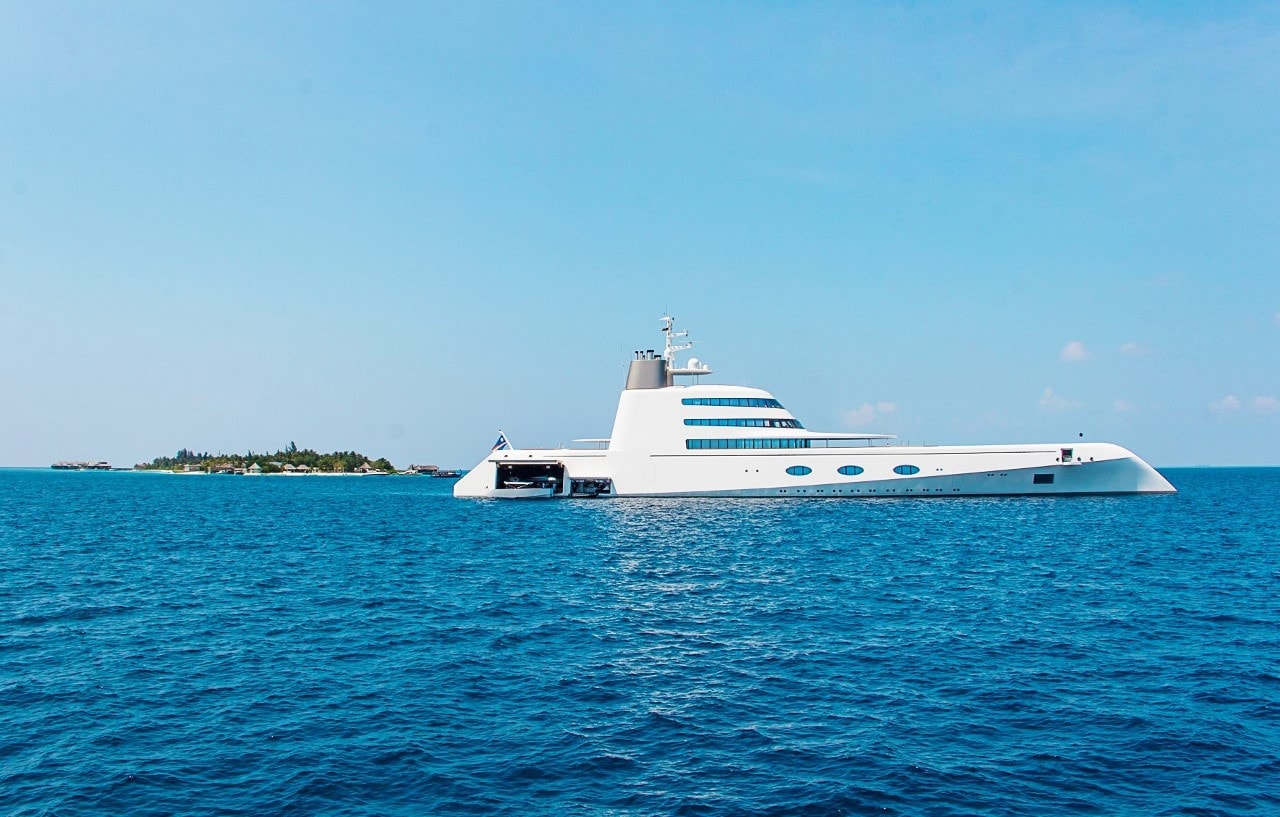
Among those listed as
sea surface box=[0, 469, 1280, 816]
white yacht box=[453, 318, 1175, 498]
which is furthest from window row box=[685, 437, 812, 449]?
sea surface box=[0, 469, 1280, 816]

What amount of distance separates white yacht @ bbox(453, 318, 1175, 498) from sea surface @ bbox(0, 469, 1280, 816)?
26.1 metres

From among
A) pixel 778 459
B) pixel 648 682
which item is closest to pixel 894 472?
pixel 778 459

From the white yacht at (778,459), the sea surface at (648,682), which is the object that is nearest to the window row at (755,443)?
the white yacht at (778,459)

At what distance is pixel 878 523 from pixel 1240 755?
35484mm

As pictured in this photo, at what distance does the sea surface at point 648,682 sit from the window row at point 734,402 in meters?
28.5

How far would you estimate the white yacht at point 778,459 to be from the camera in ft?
208

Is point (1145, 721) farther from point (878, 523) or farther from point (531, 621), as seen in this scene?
point (878, 523)

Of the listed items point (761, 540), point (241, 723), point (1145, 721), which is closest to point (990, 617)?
point (1145, 721)

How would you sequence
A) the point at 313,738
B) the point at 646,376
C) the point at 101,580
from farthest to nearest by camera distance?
1. the point at 646,376
2. the point at 101,580
3. the point at 313,738

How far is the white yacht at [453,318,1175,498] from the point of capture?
208ft

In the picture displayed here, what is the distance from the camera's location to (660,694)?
53.6 feet

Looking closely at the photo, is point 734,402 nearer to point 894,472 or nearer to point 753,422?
point 753,422

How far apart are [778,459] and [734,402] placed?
239 inches

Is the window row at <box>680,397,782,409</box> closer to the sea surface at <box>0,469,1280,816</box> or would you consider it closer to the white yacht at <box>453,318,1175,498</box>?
the white yacht at <box>453,318,1175,498</box>
